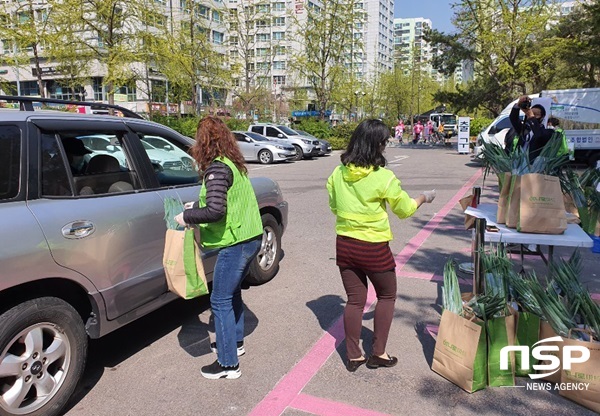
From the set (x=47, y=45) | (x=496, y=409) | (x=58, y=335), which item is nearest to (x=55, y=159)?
(x=58, y=335)

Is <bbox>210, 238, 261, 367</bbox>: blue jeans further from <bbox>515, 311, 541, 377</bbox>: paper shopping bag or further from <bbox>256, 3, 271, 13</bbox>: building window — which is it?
<bbox>256, 3, 271, 13</bbox>: building window

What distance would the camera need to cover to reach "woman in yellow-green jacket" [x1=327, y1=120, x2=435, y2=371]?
3.05 m

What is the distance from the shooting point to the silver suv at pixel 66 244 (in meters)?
2.62

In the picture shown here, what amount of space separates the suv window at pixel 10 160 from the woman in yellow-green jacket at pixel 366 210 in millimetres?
1944

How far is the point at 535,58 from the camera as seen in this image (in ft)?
83.1

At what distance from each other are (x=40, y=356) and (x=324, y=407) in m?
1.69

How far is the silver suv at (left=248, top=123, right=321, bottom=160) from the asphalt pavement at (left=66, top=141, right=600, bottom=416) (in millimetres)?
16989

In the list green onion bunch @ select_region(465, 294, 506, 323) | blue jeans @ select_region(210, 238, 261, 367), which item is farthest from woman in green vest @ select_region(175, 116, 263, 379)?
green onion bunch @ select_region(465, 294, 506, 323)

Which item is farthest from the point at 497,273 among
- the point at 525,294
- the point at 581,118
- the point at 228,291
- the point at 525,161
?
the point at 581,118

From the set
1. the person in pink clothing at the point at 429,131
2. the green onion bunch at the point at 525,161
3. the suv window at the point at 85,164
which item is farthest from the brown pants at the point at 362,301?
the person in pink clothing at the point at 429,131

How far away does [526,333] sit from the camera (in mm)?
3230

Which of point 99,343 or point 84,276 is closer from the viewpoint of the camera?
point 84,276

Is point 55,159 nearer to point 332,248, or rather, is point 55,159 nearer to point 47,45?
point 332,248

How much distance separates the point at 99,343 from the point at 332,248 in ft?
11.6
